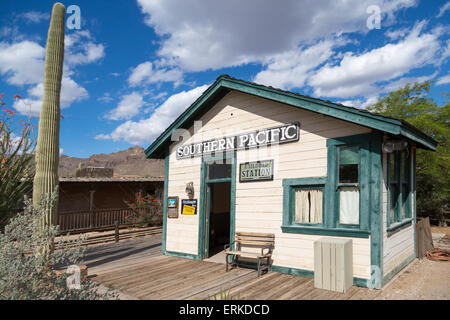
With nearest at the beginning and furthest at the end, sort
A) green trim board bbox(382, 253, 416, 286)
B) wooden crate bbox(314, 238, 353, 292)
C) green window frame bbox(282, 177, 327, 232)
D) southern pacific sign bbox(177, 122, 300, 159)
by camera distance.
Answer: wooden crate bbox(314, 238, 353, 292) < green trim board bbox(382, 253, 416, 286) < green window frame bbox(282, 177, 327, 232) < southern pacific sign bbox(177, 122, 300, 159)

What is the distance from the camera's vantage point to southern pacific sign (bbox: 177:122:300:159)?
7.48 meters

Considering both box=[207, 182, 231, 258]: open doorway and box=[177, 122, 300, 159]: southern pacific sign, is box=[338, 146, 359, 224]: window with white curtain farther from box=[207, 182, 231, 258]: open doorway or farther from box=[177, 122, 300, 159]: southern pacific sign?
box=[207, 182, 231, 258]: open doorway

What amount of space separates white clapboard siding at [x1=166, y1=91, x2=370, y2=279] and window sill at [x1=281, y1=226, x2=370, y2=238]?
0.10m

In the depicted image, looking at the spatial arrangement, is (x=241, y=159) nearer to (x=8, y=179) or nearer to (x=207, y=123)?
(x=207, y=123)

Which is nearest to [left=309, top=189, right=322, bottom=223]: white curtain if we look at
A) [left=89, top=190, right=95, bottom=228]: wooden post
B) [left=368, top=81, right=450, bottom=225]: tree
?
[left=368, top=81, right=450, bottom=225]: tree

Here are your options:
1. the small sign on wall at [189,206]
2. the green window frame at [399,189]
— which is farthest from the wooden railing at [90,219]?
the green window frame at [399,189]

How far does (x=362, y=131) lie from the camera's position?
6336mm

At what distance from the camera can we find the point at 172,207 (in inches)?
392

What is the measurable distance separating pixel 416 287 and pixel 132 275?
20.7 ft

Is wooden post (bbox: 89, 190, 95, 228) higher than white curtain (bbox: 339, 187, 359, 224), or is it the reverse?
white curtain (bbox: 339, 187, 359, 224)

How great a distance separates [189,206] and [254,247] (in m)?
2.64

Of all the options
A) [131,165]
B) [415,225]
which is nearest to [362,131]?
[415,225]

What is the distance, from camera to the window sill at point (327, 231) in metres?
6.12
